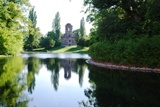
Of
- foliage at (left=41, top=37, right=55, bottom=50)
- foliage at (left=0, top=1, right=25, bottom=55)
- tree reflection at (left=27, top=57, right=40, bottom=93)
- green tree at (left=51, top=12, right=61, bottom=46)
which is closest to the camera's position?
tree reflection at (left=27, top=57, right=40, bottom=93)

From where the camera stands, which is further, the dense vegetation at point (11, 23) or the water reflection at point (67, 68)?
the dense vegetation at point (11, 23)

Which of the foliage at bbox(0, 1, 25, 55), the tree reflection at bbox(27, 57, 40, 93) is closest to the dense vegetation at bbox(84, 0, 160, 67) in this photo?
the tree reflection at bbox(27, 57, 40, 93)

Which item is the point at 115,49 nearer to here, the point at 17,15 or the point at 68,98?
the point at 68,98

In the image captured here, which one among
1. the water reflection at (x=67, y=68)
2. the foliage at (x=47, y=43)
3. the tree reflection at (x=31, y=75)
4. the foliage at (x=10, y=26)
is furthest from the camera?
the foliage at (x=47, y=43)

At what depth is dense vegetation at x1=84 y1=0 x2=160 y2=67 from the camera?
18859 mm

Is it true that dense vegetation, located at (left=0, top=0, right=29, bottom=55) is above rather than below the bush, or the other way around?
above

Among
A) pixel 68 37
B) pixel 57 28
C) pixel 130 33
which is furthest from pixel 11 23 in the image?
pixel 68 37

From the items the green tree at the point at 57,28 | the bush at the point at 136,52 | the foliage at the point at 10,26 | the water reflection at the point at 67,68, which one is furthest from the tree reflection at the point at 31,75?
the green tree at the point at 57,28

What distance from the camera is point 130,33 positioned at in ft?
72.8

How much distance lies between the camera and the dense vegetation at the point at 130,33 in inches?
742

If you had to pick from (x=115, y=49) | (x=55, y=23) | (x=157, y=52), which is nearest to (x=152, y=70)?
(x=157, y=52)

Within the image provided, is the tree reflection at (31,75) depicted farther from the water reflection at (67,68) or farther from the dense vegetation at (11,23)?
the dense vegetation at (11,23)

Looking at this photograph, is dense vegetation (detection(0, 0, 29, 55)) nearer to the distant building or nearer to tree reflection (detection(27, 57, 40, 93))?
tree reflection (detection(27, 57, 40, 93))

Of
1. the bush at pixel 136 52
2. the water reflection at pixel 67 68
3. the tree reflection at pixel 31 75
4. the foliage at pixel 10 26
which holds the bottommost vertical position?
the water reflection at pixel 67 68
